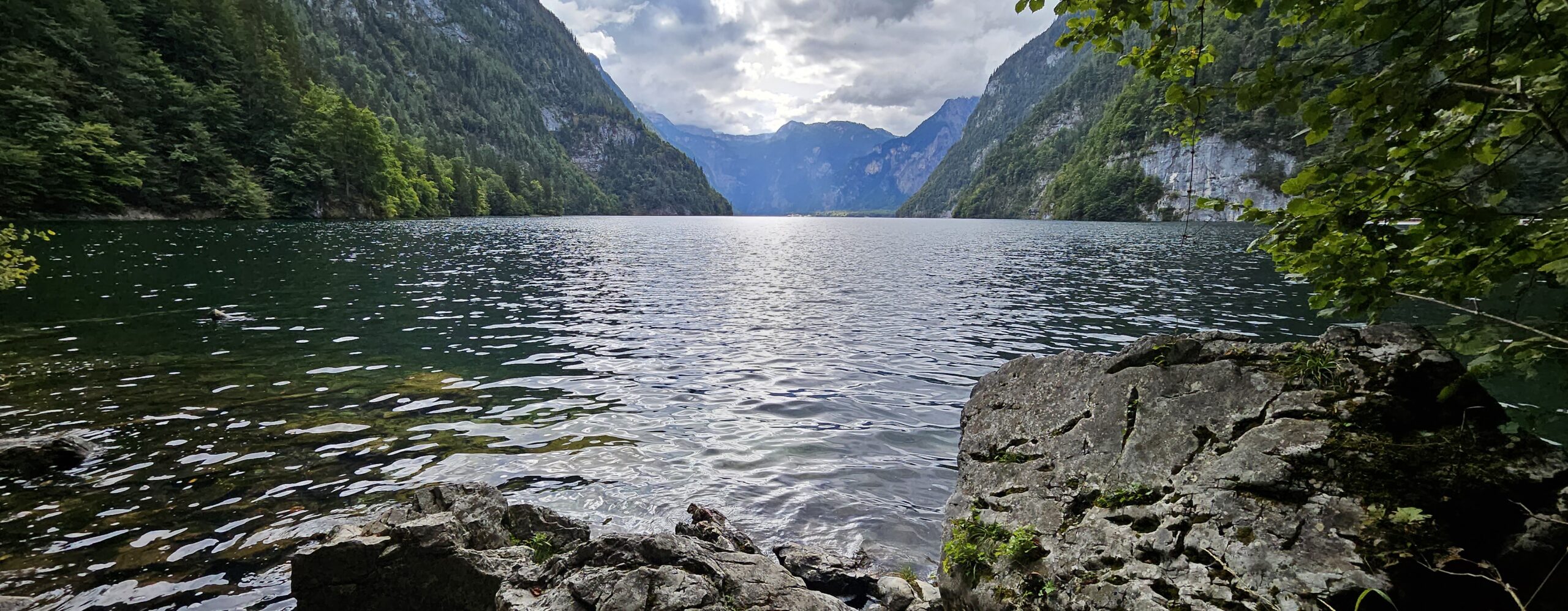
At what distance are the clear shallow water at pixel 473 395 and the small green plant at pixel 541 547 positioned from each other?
1.50 metres

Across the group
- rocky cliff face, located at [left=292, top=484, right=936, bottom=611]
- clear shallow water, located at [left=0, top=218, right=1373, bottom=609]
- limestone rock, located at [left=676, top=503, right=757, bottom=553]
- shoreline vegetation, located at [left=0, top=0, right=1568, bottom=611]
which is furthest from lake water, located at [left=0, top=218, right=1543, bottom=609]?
shoreline vegetation, located at [left=0, top=0, right=1568, bottom=611]

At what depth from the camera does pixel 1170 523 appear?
16.4ft

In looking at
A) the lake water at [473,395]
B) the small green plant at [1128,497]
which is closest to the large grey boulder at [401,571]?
the lake water at [473,395]

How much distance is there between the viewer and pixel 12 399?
1166cm

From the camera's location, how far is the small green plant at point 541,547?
6789mm

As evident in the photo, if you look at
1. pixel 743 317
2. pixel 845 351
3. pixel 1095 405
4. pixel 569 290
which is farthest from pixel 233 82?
pixel 1095 405

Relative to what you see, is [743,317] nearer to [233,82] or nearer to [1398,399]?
[1398,399]

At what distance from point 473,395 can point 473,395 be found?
0.05 metres

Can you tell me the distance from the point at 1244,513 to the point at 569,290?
3147cm

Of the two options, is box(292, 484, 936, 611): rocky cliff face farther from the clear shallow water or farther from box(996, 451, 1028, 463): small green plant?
box(996, 451, 1028, 463): small green plant

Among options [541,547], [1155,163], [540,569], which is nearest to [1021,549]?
[540,569]

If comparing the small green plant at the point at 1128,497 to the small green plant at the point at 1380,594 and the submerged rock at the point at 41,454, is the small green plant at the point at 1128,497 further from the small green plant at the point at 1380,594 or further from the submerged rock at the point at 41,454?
the submerged rock at the point at 41,454

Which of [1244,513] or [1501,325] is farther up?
[1501,325]

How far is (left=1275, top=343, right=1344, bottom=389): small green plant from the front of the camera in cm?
542
